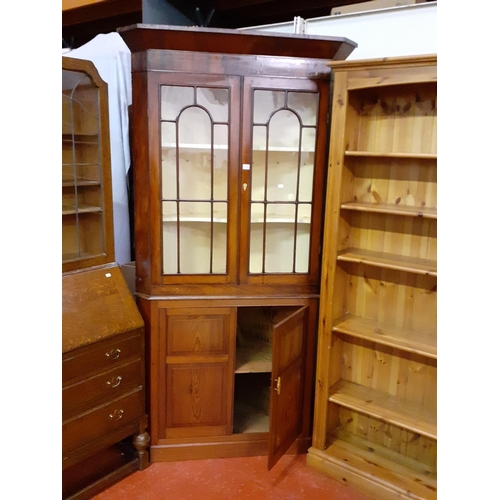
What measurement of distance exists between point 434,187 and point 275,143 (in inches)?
28.9

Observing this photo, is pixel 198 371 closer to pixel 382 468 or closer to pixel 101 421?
pixel 101 421

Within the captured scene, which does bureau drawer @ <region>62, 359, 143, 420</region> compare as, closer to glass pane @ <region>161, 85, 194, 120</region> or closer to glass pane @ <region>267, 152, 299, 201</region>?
glass pane @ <region>267, 152, 299, 201</region>

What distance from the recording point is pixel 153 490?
86.9 inches

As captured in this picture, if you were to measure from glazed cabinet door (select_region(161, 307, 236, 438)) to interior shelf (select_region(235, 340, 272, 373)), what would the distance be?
0.12 meters

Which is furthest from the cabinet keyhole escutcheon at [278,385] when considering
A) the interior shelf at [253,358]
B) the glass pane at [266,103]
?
the glass pane at [266,103]

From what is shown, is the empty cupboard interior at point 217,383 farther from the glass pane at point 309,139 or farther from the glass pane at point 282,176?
the glass pane at point 309,139

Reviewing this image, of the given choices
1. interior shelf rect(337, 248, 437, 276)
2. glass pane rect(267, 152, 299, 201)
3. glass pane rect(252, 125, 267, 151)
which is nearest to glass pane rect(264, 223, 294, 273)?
glass pane rect(267, 152, 299, 201)

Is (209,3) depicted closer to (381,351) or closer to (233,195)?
(233,195)

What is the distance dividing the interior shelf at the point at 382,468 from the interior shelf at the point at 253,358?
0.52 m

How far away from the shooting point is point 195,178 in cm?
226

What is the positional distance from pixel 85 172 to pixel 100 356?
0.85 meters

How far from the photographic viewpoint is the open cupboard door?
7.01ft

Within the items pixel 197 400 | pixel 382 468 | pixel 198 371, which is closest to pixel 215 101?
pixel 198 371

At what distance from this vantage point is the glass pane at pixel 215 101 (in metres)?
2.13
